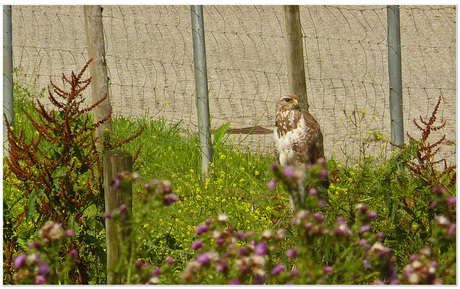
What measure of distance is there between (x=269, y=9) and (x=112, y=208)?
11.8 m

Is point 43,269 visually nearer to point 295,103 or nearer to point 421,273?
point 421,273

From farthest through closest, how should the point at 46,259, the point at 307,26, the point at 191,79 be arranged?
the point at 307,26, the point at 191,79, the point at 46,259

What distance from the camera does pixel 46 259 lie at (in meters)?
2.39

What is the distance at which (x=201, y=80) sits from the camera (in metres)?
5.41

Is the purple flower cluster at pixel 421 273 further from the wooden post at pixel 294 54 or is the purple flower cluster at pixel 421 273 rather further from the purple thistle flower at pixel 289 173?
the wooden post at pixel 294 54

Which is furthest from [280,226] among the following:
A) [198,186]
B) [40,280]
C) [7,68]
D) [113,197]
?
[7,68]

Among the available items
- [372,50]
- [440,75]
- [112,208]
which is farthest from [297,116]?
[372,50]

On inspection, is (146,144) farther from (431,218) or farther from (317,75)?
(317,75)

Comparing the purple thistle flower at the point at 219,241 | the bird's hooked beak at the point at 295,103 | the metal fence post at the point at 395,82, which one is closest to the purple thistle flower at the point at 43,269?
the purple thistle flower at the point at 219,241

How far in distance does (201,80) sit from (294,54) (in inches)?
35.5

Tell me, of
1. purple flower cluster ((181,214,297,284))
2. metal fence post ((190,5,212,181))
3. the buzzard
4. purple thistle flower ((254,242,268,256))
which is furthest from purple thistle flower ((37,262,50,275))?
metal fence post ((190,5,212,181))

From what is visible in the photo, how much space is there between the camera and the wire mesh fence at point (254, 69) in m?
8.09

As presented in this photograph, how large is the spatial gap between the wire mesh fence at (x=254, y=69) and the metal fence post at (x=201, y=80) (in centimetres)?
147

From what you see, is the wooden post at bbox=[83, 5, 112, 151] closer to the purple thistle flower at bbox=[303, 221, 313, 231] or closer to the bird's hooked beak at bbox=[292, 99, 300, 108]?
the bird's hooked beak at bbox=[292, 99, 300, 108]
